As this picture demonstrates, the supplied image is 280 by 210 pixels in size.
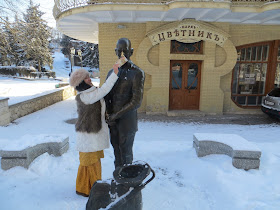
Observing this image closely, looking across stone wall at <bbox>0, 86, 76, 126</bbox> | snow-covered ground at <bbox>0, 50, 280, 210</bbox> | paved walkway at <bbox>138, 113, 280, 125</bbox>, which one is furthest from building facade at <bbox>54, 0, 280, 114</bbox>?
snow-covered ground at <bbox>0, 50, 280, 210</bbox>

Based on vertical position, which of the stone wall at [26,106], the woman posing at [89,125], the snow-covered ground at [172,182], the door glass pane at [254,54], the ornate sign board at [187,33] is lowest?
the snow-covered ground at [172,182]

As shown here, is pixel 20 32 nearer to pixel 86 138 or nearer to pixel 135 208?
pixel 86 138

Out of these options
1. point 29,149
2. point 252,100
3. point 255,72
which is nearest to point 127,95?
point 29,149

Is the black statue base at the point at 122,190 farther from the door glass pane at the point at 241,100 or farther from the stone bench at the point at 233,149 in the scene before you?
the door glass pane at the point at 241,100

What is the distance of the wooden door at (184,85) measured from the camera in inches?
344

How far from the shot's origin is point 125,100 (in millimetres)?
2420

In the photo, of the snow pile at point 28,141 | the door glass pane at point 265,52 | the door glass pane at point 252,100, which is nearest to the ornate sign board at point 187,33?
the door glass pane at point 265,52

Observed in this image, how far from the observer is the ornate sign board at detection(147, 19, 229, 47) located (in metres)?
7.89

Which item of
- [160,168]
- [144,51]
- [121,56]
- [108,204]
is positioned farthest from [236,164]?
[144,51]

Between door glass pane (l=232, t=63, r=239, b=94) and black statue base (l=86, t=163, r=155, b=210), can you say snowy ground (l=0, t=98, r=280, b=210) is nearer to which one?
black statue base (l=86, t=163, r=155, b=210)

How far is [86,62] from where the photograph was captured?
1485 inches

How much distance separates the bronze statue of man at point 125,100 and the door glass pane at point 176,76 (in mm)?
6512

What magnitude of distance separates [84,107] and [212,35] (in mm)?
7301

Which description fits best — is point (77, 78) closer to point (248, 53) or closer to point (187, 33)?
point (187, 33)
